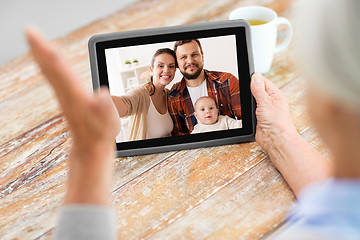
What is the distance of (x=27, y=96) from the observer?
3.52 feet

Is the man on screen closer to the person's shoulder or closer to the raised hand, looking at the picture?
the person's shoulder

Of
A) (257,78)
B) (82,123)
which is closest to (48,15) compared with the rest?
(257,78)

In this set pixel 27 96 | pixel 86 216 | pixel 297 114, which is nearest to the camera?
pixel 86 216

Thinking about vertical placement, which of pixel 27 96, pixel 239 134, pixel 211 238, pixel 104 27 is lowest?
pixel 211 238

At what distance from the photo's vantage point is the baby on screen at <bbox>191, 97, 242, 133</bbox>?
0.83 metres

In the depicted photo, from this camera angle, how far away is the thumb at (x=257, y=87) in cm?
82

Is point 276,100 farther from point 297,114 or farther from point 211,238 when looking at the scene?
point 211,238

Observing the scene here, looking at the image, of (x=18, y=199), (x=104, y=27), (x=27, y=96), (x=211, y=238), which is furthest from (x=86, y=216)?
(x=104, y=27)

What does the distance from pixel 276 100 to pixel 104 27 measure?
61 cm

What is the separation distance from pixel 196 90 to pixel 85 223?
1.34ft

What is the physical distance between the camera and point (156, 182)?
809mm

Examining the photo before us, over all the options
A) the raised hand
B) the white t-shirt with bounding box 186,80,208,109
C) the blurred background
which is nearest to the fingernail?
the white t-shirt with bounding box 186,80,208,109

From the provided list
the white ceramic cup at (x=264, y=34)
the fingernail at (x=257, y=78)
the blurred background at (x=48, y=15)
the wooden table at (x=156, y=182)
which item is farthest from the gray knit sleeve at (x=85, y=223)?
the blurred background at (x=48, y=15)

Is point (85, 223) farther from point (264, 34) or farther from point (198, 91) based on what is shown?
point (264, 34)
